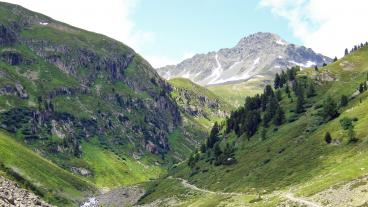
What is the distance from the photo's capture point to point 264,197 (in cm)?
14700

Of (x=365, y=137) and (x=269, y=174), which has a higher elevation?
(x=365, y=137)

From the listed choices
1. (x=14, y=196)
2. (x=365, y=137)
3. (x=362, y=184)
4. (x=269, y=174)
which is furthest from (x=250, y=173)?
(x=14, y=196)

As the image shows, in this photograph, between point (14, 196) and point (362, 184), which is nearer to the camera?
point (14, 196)

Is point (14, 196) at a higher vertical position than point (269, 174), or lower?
higher

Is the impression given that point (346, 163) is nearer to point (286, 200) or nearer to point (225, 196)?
point (286, 200)

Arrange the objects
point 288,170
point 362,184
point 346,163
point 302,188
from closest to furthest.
Answer: 1. point 362,184
2. point 302,188
3. point 346,163
4. point 288,170

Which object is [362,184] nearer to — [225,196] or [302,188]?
[302,188]

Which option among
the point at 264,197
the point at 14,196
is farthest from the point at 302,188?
the point at 14,196

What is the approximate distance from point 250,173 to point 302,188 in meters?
57.1

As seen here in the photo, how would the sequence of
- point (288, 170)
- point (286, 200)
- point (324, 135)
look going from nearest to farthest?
point (286, 200) < point (288, 170) < point (324, 135)

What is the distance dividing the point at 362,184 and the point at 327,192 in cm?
836

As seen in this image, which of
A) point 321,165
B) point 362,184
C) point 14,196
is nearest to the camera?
point 14,196

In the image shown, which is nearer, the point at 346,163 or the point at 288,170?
the point at 346,163

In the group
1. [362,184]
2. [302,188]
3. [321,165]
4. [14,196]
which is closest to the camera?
[14,196]
